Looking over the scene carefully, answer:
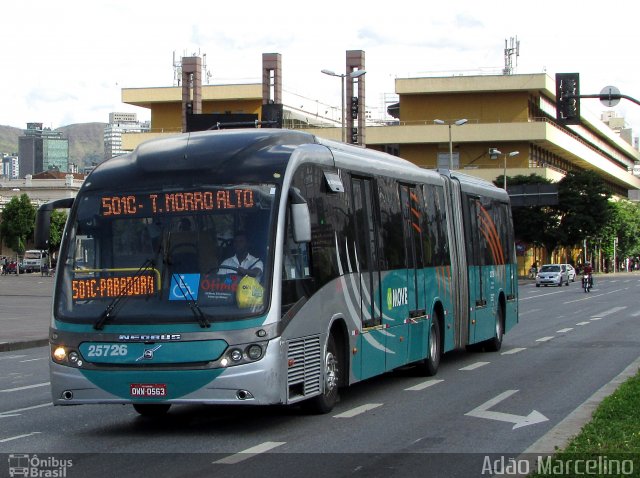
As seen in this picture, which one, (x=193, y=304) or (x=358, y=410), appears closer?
(x=193, y=304)

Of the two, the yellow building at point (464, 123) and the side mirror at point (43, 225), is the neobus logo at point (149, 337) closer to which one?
the side mirror at point (43, 225)

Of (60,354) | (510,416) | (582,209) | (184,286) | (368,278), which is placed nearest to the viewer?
(184,286)

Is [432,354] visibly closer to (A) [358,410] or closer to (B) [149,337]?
(A) [358,410]

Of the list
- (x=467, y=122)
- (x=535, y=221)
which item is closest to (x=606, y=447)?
(x=535, y=221)

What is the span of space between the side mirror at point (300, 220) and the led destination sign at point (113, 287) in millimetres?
1510

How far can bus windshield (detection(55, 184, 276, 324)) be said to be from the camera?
1138 centimetres

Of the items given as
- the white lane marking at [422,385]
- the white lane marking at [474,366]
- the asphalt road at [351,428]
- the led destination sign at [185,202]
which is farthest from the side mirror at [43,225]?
the white lane marking at [474,366]

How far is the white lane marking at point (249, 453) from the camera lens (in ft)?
32.4

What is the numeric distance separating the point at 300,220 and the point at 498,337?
11.7m

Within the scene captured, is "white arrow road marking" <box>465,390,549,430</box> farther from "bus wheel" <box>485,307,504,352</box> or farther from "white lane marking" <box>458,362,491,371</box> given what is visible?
"bus wheel" <box>485,307,504,352</box>

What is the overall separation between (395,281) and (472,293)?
199 inches

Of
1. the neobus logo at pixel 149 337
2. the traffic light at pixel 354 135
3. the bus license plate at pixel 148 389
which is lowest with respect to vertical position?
the bus license plate at pixel 148 389

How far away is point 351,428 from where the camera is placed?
1184cm

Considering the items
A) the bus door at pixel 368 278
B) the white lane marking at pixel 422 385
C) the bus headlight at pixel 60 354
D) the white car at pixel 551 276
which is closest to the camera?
the bus headlight at pixel 60 354
